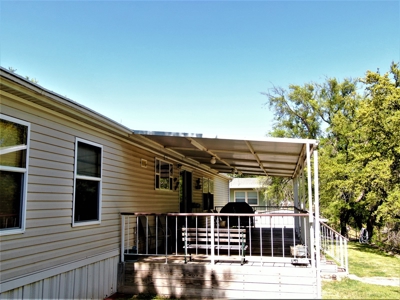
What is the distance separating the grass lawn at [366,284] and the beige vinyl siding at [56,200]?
4337 mm

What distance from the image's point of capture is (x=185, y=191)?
1209 centimetres

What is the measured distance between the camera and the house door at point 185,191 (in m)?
11.8

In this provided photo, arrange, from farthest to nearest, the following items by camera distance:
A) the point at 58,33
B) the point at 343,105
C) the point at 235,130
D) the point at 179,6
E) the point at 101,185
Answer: the point at 235,130, the point at 343,105, the point at 58,33, the point at 179,6, the point at 101,185

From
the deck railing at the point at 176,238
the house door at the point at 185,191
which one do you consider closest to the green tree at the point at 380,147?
the deck railing at the point at 176,238

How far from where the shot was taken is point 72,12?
1159 centimetres

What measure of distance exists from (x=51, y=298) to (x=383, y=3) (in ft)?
43.1

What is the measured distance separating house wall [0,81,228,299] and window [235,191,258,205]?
77.8 feet

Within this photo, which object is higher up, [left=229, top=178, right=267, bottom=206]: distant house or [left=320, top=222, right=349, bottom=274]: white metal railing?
[left=229, top=178, right=267, bottom=206]: distant house

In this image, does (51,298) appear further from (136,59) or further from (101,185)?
(136,59)

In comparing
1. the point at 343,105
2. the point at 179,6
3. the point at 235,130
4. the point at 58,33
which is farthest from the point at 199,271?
the point at 235,130

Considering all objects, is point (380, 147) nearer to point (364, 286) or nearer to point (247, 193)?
point (364, 286)

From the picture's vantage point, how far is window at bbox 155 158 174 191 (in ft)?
30.1

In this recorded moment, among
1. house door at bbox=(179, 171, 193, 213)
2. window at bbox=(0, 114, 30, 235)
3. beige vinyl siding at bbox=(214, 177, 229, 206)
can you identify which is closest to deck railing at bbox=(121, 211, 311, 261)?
house door at bbox=(179, 171, 193, 213)

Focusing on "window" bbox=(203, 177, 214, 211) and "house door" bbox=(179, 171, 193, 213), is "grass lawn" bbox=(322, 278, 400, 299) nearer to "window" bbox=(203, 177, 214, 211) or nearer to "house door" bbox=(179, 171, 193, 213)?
"house door" bbox=(179, 171, 193, 213)
